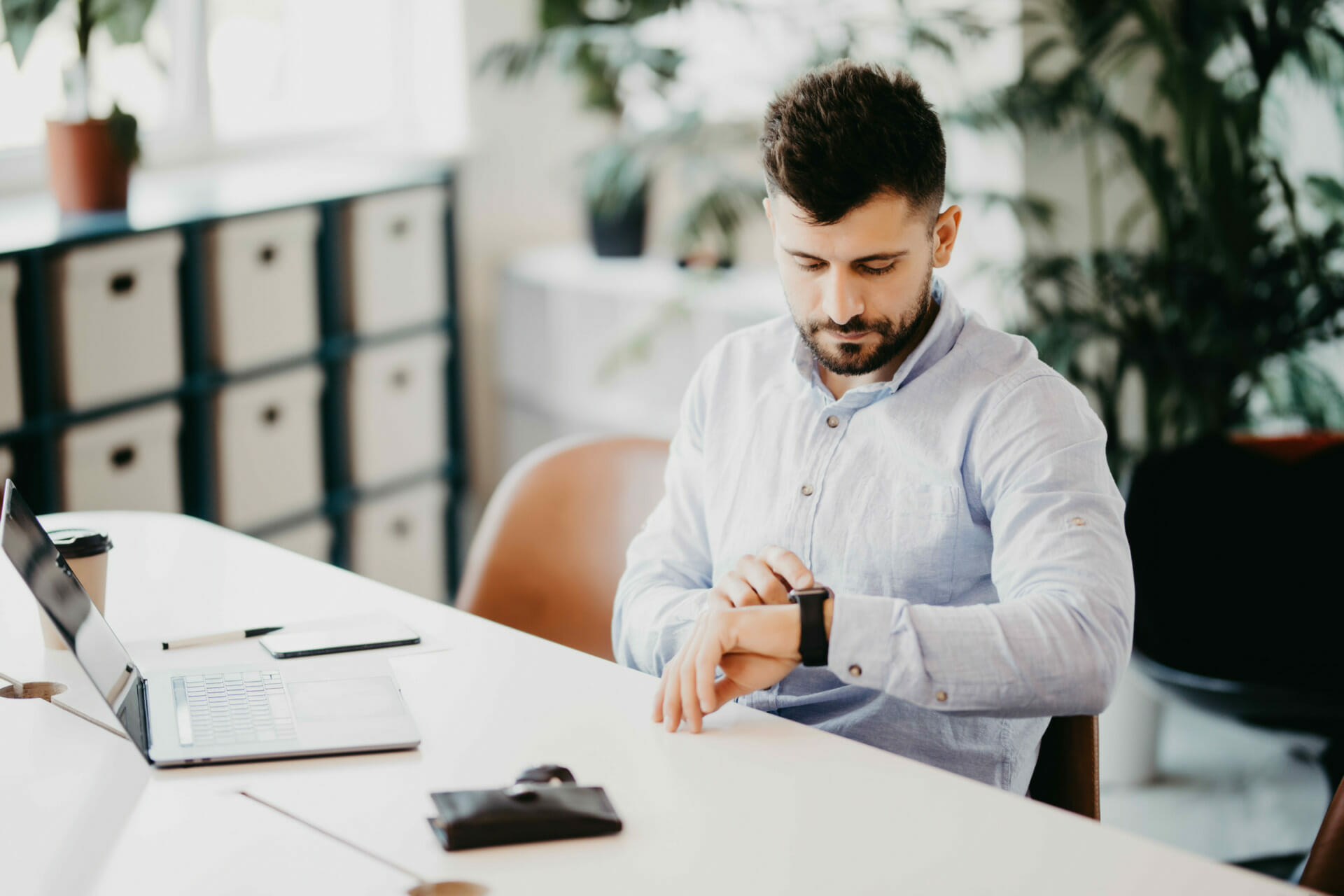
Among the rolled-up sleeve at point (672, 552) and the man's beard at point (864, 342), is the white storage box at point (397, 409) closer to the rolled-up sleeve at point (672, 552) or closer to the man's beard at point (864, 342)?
the rolled-up sleeve at point (672, 552)

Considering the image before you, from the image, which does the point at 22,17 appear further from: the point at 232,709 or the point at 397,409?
the point at 232,709

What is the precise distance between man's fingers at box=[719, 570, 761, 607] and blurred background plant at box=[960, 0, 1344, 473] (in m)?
1.41

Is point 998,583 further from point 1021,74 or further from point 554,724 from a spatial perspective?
point 1021,74

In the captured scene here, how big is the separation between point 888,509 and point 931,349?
0.17m

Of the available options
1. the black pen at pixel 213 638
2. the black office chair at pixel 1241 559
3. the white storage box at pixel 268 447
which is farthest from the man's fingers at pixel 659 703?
the white storage box at pixel 268 447

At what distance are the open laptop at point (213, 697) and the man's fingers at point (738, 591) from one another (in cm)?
31

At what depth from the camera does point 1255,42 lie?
7.88ft

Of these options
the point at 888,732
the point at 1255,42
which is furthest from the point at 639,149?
the point at 888,732

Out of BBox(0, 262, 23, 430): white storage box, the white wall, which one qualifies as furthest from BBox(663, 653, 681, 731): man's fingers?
the white wall

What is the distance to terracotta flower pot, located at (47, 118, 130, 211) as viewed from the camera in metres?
2.75

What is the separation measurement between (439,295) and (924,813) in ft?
8.20

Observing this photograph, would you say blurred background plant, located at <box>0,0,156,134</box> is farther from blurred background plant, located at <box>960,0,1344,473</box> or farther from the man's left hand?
the man's left hand

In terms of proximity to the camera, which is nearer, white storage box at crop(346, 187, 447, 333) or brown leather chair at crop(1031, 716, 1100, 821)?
brown leather chair at crop(1031, 716, 1100, 821)

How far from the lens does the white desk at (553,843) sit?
3.26ft
